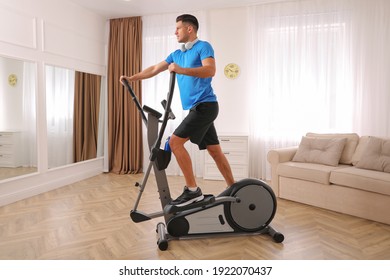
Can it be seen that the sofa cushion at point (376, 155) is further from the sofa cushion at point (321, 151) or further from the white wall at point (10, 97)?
the white wall at point (10, 97)

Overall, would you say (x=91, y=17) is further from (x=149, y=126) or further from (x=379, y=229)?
(x=379, y=229)

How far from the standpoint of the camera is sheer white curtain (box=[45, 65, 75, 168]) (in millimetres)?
4195

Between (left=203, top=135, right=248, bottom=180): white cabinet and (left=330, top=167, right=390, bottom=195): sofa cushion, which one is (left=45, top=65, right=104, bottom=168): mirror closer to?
(left=203, top=135, right=248, bottom=180): white cabinet

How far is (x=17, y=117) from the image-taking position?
3.68 meters

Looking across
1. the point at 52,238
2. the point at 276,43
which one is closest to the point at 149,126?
the point at 52,238

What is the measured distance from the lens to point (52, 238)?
2.55m

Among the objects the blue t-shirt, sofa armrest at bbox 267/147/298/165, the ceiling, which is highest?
the ceiling

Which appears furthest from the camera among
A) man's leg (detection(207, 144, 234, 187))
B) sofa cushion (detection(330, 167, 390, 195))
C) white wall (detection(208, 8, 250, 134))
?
white wall (detection(208, 8, 250, 134))

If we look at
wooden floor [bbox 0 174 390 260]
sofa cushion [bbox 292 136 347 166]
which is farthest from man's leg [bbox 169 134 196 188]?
sofa cushion [bbox 292 136 347 166]

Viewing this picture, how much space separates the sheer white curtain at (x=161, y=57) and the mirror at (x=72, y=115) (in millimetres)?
855

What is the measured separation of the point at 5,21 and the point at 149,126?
2.32m

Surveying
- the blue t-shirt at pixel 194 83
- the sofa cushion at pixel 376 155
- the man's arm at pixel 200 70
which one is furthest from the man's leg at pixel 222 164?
the sofa cushion at pixel 376 155

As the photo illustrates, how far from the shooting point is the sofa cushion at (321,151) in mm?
3555

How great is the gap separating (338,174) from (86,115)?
12.0 ft
